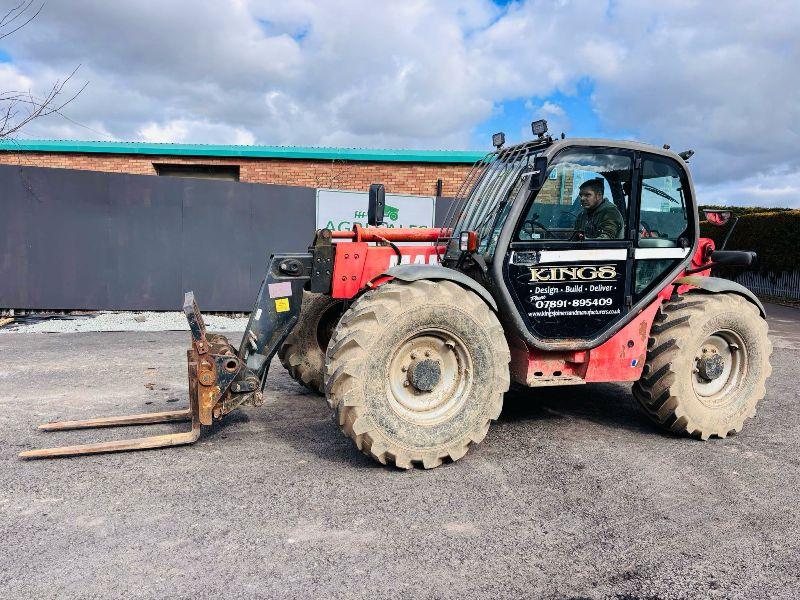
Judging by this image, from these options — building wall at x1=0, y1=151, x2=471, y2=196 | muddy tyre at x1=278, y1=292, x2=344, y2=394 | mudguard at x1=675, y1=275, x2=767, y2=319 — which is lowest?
muddy tyre at x1=278, y1=292, x2=344, y2=394

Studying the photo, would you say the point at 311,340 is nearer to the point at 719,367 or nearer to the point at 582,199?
the point at 582,199

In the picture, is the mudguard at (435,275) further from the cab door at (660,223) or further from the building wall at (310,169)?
the building wall at (310,169)

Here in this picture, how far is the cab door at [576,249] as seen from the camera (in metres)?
4.77

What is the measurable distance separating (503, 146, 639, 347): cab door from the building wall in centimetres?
1064

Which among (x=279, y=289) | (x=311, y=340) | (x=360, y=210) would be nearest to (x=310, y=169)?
(x=360, y=210)

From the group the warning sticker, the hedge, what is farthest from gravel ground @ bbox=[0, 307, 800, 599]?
the hedge

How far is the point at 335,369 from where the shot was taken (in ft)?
13.5

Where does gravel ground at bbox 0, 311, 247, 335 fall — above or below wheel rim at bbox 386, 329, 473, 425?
below

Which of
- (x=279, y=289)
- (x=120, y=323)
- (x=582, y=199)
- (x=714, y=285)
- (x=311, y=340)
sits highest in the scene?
(x=582, y=199)

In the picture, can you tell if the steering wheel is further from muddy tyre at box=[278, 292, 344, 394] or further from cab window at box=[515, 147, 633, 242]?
muddy tyre at box=[278, 292, 344, 394]

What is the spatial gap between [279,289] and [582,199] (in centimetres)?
251

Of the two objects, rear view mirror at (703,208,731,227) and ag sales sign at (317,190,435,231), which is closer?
rear view mirror at (703,208,731,227)

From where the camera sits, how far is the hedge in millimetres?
17984

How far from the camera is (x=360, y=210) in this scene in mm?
13430
